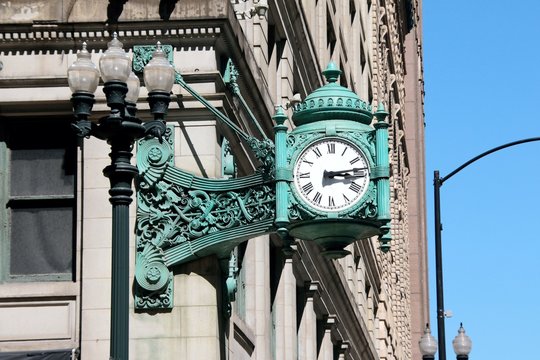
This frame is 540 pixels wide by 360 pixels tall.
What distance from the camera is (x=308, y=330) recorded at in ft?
120

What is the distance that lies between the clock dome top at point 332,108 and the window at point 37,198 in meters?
3.70

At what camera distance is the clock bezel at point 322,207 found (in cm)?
2144

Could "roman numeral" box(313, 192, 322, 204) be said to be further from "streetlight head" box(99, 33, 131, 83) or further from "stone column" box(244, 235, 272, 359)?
"stone column" box(244, 235, 272, 359)

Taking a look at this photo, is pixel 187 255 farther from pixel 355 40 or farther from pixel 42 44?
pixel 355 40

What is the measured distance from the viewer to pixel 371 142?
21703 millimetres

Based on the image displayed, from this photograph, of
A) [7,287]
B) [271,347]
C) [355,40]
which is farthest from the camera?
[355,40]

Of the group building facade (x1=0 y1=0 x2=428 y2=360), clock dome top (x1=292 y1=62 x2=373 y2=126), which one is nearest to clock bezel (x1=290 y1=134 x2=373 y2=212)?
clock dome top (x1=292 y1=62 x2=373 y2=126)

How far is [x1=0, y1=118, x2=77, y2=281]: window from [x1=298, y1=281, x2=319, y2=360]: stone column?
514 inches

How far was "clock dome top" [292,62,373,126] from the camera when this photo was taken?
72.1ft

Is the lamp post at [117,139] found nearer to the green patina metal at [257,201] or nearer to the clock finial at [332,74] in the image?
the green patina metal at [257,201]

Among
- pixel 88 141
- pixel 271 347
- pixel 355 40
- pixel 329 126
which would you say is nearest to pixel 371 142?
pixel 329 126

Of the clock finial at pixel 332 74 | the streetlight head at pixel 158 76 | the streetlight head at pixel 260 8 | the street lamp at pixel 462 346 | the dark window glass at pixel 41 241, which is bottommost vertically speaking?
the street lamp at pixel 462 346

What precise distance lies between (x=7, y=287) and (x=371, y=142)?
5623mm

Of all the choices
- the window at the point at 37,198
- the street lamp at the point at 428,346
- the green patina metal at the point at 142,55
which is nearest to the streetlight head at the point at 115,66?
the green patina metal at the point at 142,55
